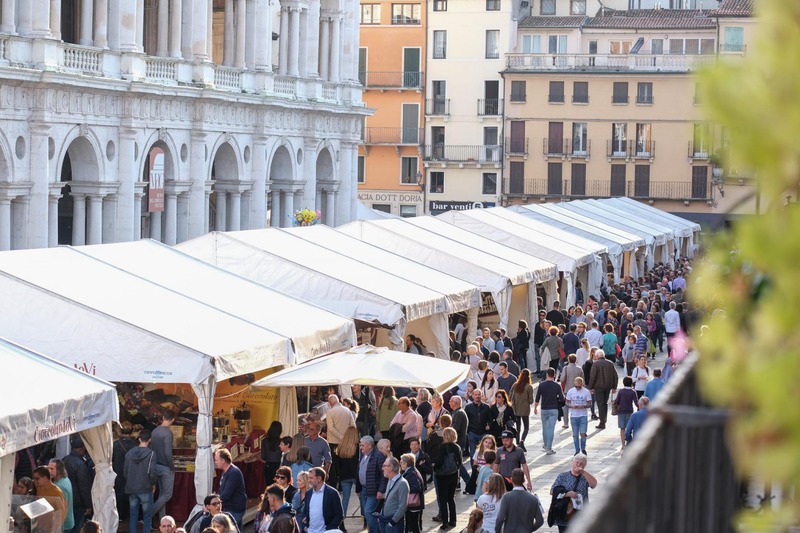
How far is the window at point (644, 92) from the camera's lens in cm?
6994

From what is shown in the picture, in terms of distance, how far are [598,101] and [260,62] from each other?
2836 cm

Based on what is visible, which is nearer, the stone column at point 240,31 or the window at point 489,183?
the stone column at point 240,31

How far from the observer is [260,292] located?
1823 cm

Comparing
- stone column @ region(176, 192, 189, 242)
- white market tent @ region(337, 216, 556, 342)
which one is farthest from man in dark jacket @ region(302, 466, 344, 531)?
stone column @ region(176, 192, 189, 242)

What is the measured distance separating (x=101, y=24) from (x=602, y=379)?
19924 millimetres

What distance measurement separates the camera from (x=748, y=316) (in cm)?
206

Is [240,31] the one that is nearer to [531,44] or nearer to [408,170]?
[408,170]

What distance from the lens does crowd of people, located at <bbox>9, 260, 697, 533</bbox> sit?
12.2 metres

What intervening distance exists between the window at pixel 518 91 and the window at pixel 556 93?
1365 millimetres

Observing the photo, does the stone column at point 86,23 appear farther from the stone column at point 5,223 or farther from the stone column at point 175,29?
the stone column at point 5,223

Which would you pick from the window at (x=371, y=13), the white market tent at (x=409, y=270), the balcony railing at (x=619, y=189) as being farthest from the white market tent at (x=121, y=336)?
the window at (x=371, y=13)

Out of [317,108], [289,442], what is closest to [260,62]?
[317,108]

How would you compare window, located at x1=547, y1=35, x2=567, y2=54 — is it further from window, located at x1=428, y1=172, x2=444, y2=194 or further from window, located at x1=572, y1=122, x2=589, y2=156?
window, located at x1=428, y1=172, x2=444, y2=194

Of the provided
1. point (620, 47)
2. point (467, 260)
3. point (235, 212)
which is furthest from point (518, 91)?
point (467, 260)
